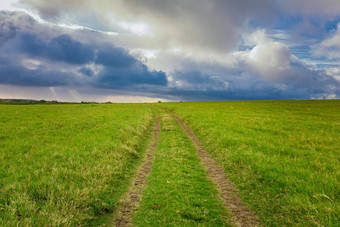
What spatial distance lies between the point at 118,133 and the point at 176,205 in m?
11.7

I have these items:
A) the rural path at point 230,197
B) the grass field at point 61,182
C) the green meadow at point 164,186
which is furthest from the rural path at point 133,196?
the rural path at point 230,197

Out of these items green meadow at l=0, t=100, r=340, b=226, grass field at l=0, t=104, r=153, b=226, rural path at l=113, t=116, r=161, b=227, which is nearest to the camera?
grass field at l=0, t=104, r=153, b=226

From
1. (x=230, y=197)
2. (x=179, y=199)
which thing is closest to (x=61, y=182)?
(x=179, y=199)

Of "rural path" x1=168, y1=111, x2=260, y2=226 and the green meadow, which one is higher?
the green meadow

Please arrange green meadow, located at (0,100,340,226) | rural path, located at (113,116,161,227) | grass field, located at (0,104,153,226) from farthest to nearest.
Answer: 1. rural path, located at (113,116,161,227)
2. green meadow, located at (0,100,340,226)
3. grass field, located at (0,104,153,226)

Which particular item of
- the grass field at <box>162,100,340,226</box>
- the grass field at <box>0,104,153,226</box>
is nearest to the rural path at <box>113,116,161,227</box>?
the grass field at <box>0,104,153,226</box>

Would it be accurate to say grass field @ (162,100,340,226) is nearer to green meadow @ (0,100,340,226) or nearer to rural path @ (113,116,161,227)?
green meadow @ (0,100,340,226)

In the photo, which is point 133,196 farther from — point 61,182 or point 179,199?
point 61,182

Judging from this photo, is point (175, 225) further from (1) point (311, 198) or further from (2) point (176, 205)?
(1) point (311, 198)

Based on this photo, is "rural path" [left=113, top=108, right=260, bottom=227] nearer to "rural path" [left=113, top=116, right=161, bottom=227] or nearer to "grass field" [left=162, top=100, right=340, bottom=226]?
"rural path" [left=113, top=116, right=161, bottom=227]

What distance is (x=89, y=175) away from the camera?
834 cm

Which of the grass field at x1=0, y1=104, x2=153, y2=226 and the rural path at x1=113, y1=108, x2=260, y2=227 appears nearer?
the grass field at x1=0, y1=104, x2=153, y2=226

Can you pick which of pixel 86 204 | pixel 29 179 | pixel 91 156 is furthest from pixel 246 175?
pixel 29 179

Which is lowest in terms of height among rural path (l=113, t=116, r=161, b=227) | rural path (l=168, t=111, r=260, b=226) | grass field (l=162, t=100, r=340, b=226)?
rural path (l=168, t=111, r=260, b=226)
